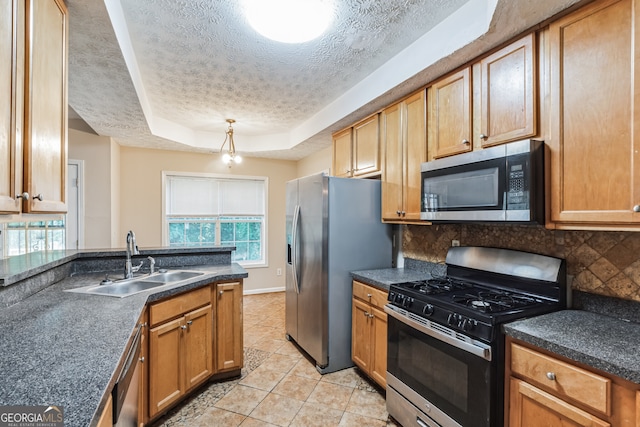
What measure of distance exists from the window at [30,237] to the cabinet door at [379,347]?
10.0 feet

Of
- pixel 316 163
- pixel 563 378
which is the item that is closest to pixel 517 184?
pixel 563 378

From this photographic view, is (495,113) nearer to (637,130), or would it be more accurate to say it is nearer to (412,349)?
(637,130)

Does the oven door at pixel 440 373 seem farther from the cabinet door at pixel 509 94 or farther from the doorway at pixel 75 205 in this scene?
the doorway at pixel 75 205

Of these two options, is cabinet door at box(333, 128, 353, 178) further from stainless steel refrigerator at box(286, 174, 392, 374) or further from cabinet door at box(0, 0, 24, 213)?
cabinet door at box(0, 0, 24, 213)

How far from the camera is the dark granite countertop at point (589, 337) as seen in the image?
42.9 inches

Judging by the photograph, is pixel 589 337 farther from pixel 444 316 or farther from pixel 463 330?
pixel 444 316

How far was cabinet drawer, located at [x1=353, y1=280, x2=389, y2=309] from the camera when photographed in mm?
2299

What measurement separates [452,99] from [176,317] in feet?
7.68

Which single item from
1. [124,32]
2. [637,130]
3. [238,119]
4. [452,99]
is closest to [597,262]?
[637,130]

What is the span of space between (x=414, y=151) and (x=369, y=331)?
4.82ft

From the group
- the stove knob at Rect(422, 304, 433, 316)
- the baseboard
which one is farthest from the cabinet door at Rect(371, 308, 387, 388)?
the baseboard

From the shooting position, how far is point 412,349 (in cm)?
192

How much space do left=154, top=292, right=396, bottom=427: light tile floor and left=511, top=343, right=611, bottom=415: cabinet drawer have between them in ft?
3.52

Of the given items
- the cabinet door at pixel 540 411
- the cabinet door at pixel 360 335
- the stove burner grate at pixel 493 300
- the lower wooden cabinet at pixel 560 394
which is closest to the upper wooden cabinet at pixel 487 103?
the stove burner grate at pixel 493 300
